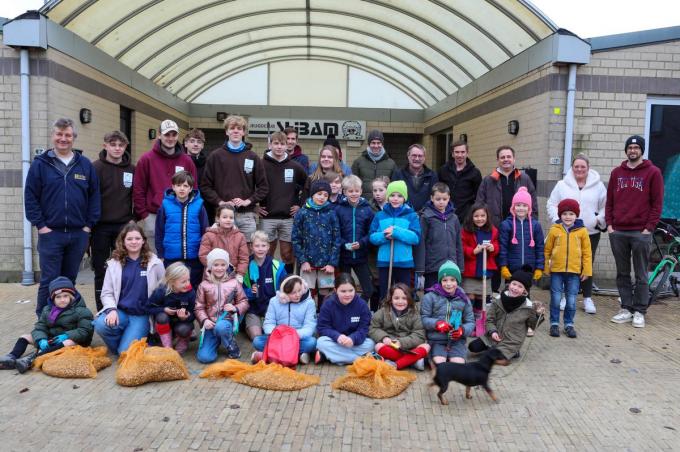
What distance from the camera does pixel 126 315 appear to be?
498 cm

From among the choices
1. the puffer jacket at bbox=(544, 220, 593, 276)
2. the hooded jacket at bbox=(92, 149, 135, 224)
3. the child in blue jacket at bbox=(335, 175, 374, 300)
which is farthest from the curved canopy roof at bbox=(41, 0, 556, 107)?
the child in blue jacket at bbox=(335, 175, 374, 300)

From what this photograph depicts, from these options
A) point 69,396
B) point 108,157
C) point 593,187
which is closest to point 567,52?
point 593,187

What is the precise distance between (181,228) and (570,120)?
5.21 meters

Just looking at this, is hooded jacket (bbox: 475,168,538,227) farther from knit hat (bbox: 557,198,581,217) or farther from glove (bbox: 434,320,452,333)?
glove (bbox: 434,320,452,333)

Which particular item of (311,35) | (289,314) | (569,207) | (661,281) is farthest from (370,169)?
(311,35)

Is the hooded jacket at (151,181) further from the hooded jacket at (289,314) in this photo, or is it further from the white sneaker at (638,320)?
the white sneaker at (638,320)

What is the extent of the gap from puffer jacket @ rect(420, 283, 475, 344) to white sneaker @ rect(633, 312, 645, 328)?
7.75 feet

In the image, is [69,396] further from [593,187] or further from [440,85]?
[440,85]

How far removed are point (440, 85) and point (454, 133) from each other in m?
1.41

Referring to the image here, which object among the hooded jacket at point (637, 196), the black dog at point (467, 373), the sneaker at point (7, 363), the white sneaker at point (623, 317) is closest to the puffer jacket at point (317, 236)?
the black dog at point (467, 373)

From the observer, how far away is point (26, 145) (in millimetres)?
7355

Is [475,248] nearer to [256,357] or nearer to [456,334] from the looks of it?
[456,334]

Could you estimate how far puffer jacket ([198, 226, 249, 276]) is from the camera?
211 inches

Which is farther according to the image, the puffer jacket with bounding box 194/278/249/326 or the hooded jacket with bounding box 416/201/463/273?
the hooded jacket with bounding box 416/201/463/273
